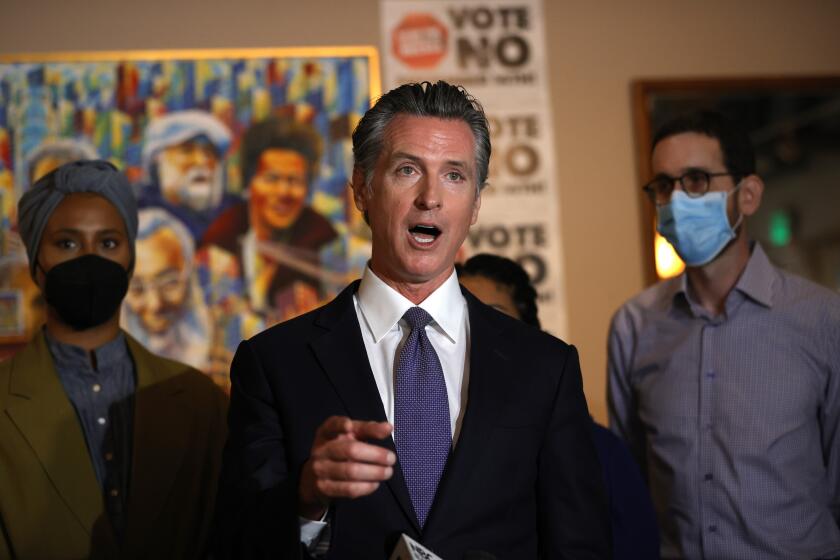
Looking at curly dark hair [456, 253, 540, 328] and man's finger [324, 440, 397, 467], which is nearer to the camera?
man's finger [324, 440, 397, 467]

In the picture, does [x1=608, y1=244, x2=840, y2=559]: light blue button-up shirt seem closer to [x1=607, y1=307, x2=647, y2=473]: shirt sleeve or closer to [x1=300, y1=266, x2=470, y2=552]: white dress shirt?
[x1=607, y1=307, x2=647, y2=473]: shirt sleeve

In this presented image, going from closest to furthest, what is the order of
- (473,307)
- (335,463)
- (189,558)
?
(335,463), (473,307), (189,558)

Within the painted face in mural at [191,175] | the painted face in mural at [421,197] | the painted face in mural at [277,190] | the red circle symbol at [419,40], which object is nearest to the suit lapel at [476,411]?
the painted face in mural at [421,197]

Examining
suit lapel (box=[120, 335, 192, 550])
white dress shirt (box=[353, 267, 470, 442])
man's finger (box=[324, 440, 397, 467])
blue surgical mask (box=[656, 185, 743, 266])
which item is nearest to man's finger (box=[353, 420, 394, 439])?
man's finger (box=[324, 440, 397, 467])

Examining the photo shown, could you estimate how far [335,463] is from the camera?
1498mm

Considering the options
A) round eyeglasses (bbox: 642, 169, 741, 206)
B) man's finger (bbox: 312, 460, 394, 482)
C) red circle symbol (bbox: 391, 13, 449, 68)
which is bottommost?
man's finger (bbox: 312, 460, 394, 482)

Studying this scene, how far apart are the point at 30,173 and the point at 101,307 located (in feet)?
4.67

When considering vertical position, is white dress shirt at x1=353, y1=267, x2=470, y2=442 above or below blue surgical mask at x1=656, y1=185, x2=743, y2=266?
below

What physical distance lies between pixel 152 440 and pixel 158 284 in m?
1.33

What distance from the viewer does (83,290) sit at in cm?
261

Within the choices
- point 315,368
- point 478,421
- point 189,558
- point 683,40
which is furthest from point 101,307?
point 683,40

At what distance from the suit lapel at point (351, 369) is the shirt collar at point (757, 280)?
1427 mm

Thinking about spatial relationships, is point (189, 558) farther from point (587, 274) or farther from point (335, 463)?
point (587, 274)

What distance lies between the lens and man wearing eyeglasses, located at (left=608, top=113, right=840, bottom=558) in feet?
8.89
